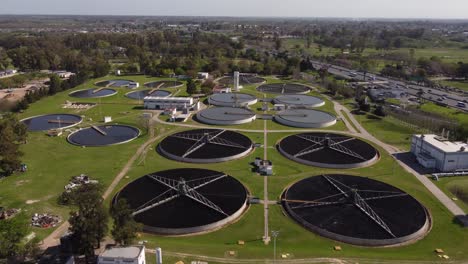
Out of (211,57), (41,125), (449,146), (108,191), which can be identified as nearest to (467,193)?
(449,146)

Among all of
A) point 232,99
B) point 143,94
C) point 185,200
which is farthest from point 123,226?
point 143,94

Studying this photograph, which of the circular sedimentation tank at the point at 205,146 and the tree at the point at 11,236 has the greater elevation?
the tree at the point at 11,236

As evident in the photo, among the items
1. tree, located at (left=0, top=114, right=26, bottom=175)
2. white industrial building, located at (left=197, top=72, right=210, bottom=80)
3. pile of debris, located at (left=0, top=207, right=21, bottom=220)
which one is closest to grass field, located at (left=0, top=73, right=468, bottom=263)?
pile of debris, located at (left=0, top=207, right=21, bottom=220)

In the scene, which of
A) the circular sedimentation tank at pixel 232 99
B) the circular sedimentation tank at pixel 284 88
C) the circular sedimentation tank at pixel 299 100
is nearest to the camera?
the circular sedimentation tank at pixel 232 99

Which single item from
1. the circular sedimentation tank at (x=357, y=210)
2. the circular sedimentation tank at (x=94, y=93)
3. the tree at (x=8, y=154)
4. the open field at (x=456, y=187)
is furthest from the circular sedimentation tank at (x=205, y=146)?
the circular sedimentation tank at (x=94, y=93)

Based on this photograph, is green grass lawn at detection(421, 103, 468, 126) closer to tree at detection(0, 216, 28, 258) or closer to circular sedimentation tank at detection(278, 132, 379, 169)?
circular sedimentation tank at detection(278, 132, 379, 169)

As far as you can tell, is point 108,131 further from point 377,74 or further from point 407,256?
point 377,74

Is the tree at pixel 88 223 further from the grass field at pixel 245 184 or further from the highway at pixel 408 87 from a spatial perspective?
the highway at pixel 408 87
